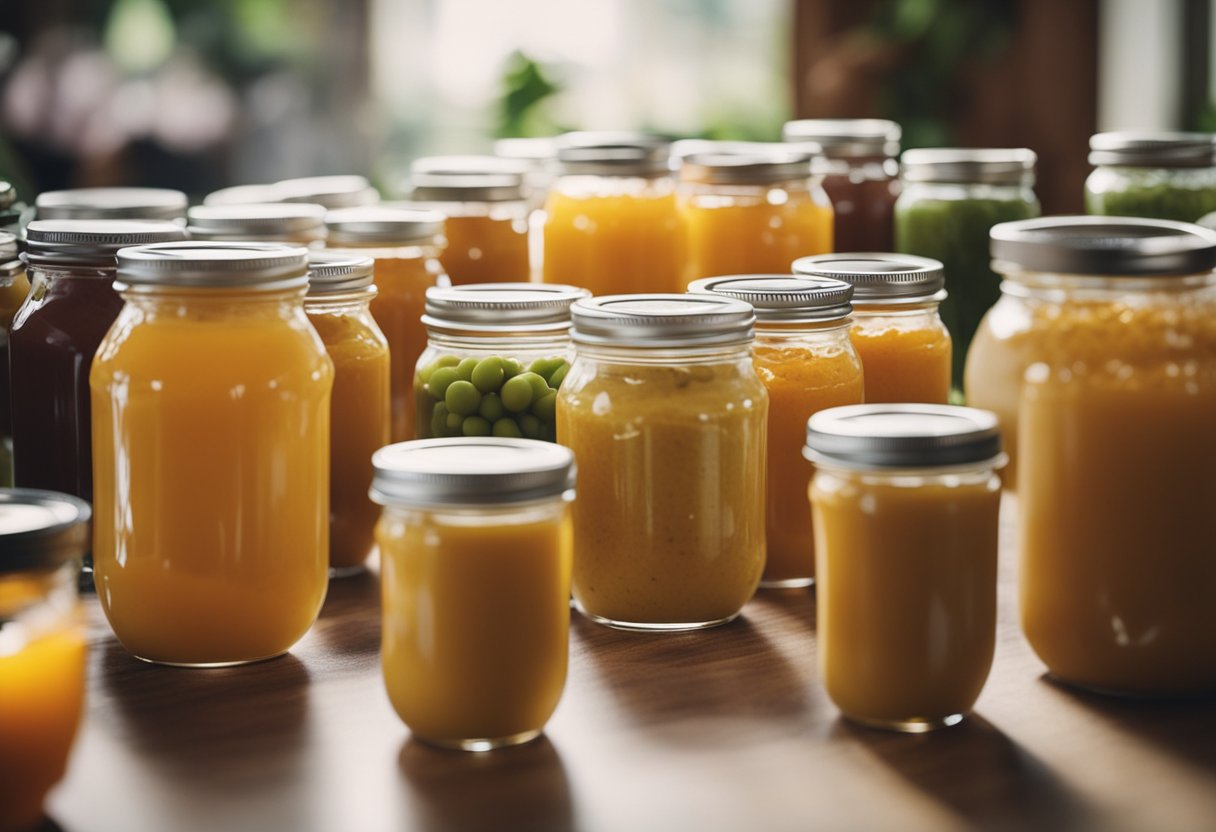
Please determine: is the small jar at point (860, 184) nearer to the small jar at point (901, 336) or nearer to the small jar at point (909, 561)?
the small jar at point (901, 336)

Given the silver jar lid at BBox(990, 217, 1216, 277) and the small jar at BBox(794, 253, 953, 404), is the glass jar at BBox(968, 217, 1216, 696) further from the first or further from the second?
the small jar at BBox(794, 253, 953, 404)

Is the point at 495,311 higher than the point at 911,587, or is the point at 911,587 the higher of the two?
the point at 495,311

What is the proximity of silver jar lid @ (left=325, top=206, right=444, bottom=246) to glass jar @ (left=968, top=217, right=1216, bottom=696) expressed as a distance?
2.00 ft

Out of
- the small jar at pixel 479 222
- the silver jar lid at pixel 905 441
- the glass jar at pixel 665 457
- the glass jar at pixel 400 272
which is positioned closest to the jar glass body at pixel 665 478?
the glass jar at pixel 665 457

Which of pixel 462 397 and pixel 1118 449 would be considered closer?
pixel 1118 449

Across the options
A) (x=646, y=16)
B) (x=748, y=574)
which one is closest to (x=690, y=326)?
(x=748, y=574)

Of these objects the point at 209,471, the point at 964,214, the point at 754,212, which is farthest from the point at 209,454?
the point at 964,214

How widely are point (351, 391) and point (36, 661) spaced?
53 centimetres

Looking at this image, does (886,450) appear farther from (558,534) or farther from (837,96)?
(837,96)

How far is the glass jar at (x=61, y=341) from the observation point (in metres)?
1.21

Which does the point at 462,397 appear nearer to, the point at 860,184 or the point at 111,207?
the point at 111,207

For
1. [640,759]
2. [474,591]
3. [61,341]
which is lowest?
[640,759]

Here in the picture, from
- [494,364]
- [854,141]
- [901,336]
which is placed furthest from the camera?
[854,141]

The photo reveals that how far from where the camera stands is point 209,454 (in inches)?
41.6
